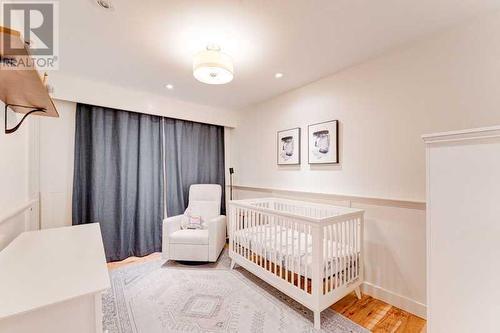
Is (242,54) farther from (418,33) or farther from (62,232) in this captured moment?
(62,232)

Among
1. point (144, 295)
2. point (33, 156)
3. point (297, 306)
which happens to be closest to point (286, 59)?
point (297, 306)

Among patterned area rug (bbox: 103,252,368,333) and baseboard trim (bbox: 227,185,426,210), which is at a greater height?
baseboard trim (bbox: 227,185,426,210)

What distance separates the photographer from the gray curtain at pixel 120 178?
2.84 meters

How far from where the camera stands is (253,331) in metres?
1.69

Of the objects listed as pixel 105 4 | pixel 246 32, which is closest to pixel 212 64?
pixel 246 32

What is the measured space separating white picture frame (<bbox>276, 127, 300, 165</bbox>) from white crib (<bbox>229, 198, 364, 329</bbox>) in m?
0.74

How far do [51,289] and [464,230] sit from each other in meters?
1.86

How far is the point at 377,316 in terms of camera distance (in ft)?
6.19

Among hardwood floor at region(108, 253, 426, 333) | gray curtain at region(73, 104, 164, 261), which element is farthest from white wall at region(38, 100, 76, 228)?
hardwood floor at region(108, 253, 426, 333)

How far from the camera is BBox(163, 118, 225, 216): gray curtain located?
11.6 feet

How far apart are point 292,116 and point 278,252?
1829 mm

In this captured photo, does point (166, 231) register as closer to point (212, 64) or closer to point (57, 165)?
point (57, 165)

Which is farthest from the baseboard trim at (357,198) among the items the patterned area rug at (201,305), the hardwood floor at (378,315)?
the patterned area rug at (201,305)

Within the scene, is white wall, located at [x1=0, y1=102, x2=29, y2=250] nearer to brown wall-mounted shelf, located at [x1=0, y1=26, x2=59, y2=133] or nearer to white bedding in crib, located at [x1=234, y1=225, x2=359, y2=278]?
brown wall-mounted shelf, located at [x1=0, y1=26, x2=59, y2=133]
